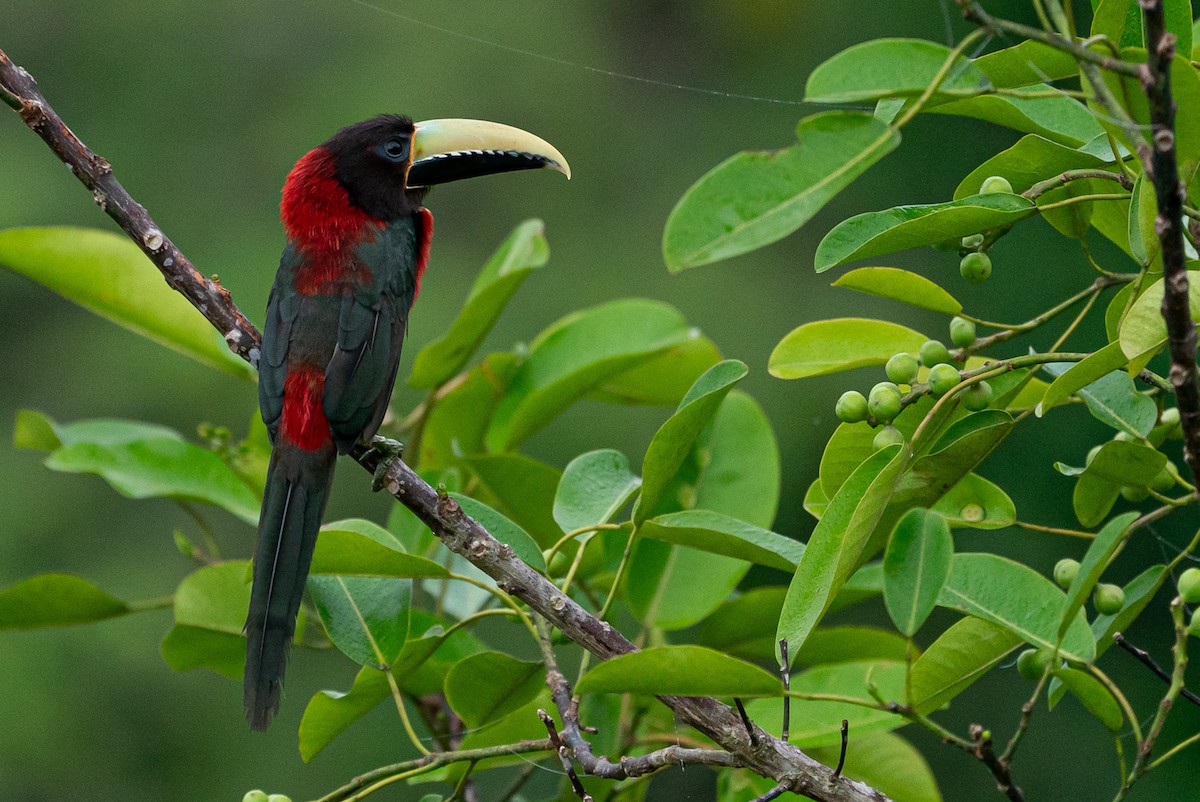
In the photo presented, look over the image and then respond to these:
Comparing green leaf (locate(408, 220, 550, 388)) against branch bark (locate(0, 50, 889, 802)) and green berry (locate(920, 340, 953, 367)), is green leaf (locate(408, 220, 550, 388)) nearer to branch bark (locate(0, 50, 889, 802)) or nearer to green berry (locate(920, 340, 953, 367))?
branch bark (locate(0, 50, 889, 802))

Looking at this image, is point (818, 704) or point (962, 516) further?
point (818, 704)

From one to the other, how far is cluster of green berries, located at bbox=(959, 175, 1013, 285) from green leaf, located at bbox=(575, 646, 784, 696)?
1.77ft

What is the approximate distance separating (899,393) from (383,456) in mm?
995

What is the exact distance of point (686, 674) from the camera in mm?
1272

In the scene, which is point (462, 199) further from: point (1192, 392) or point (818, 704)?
point (1192, 392)

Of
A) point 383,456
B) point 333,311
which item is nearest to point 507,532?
point 383,456

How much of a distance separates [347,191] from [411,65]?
22.9 feet

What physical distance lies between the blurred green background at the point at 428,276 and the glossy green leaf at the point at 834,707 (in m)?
4.21

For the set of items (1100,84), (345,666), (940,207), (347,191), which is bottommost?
(345,666)

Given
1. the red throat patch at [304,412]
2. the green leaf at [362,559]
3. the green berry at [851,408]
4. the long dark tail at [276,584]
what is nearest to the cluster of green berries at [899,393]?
the green berry at [851,408]

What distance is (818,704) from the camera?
1.88m

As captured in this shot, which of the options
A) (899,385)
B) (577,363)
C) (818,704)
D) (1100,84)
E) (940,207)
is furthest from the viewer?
(577,363)

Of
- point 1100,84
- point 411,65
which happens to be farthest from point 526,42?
point 1100,84

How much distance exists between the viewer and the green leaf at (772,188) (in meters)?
1.12
